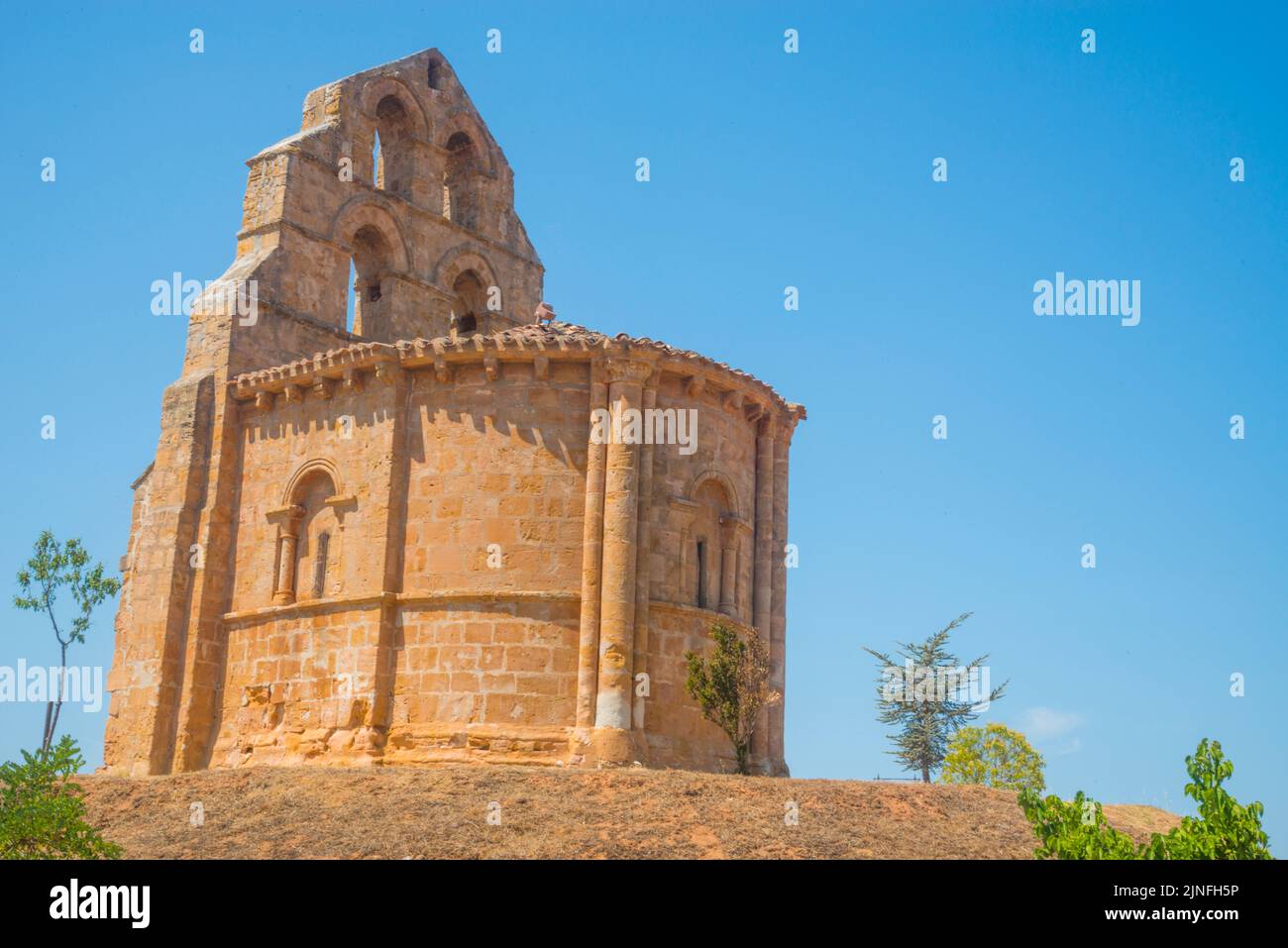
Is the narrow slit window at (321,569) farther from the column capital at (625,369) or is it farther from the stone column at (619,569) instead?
the column capital at (625,369)

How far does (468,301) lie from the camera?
31406 millimetres

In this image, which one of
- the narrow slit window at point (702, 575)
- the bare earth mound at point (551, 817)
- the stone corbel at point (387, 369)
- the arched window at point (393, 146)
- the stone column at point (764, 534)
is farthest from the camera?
the arched window at point (393, 146)

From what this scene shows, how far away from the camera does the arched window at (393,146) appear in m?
30.1

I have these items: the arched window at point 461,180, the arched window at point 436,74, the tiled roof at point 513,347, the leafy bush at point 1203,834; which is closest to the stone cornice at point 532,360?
the tiled roof at point 513,347

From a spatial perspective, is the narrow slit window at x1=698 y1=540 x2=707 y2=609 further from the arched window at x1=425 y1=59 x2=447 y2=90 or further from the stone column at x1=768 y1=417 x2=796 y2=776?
the arched window at x1=425 y1=59 x2=447 y2=90

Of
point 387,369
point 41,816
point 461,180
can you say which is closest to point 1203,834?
point 41,816

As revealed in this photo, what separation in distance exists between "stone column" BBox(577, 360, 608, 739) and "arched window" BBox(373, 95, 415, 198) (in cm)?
936

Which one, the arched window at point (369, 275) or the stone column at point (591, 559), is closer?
the stone column at point (591, 559)

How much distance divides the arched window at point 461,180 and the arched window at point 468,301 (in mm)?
1190

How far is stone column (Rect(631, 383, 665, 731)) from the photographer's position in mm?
21797
